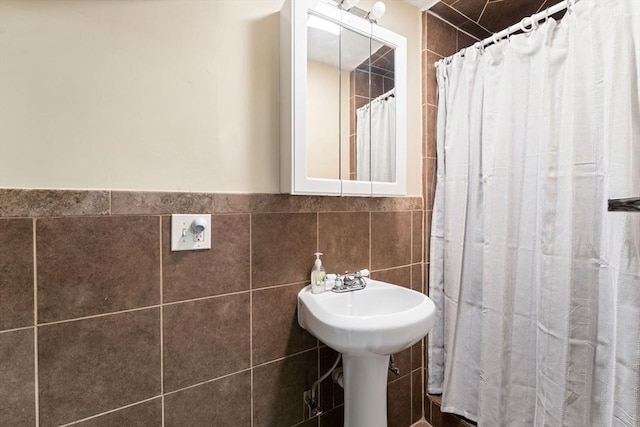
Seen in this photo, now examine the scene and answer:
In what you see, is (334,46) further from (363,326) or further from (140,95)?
(363,326)

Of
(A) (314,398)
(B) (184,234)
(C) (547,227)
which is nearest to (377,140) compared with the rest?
(C) (547,227)

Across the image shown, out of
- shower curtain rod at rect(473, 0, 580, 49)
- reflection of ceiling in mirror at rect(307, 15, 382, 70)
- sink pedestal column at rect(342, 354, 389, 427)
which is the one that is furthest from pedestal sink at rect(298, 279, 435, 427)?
shower curtain rod at rect(473, 0, 580, 49)

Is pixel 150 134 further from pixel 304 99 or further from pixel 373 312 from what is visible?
pixel 373 312

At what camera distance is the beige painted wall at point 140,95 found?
76 centimetres

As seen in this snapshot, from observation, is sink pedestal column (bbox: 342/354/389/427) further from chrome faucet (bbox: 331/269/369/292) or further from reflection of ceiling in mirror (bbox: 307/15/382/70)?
reflection of ceiling in mirror (bbox: 307/15/382/70)

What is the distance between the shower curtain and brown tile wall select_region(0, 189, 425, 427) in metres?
Answer: 0.62

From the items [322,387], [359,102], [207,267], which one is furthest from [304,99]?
[322,387]

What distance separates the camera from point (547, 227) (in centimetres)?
111

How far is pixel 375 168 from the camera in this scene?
130 centimetres

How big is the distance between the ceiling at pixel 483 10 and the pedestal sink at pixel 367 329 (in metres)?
1.52

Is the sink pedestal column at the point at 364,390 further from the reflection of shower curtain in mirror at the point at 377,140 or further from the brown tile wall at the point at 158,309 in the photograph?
the reflection of shower curtain in mirror at the point at 377,140

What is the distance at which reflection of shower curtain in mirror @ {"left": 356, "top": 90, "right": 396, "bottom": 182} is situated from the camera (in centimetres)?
127

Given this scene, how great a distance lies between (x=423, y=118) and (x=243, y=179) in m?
1.11

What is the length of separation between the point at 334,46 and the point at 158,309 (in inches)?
47.2
